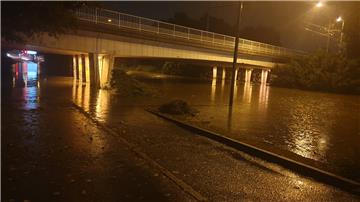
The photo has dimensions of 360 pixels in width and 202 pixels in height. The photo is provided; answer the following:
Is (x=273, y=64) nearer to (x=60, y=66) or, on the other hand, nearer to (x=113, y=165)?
(x=60, y=66)

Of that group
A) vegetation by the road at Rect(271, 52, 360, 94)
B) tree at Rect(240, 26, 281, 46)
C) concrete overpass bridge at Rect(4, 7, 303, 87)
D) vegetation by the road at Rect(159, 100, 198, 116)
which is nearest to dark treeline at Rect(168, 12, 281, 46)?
tree at Rect(240, 26, 281, 46)

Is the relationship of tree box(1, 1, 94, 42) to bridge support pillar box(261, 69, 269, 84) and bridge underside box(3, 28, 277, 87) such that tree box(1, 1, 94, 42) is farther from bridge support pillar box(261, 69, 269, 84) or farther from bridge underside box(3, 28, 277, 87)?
bridge support pillar box(261, 69, 269, 84)

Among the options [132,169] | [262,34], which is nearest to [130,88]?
[132,169]

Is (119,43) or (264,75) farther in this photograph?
(264,75)

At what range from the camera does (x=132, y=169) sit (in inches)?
294

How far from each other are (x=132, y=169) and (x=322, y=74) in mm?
43418

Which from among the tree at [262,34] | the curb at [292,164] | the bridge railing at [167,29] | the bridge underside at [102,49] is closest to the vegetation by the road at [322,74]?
the bridge railing at [167,29]

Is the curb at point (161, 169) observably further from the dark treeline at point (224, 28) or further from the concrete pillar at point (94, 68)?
the dark treeline at point (224, 28)

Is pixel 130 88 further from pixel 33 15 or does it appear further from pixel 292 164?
pixel 292 164

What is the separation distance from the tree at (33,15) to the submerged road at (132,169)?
319cm

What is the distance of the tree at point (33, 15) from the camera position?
11055 mm

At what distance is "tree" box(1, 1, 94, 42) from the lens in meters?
11.1

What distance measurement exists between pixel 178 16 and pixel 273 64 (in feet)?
140

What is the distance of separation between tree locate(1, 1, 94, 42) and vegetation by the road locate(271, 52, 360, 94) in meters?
38.0
